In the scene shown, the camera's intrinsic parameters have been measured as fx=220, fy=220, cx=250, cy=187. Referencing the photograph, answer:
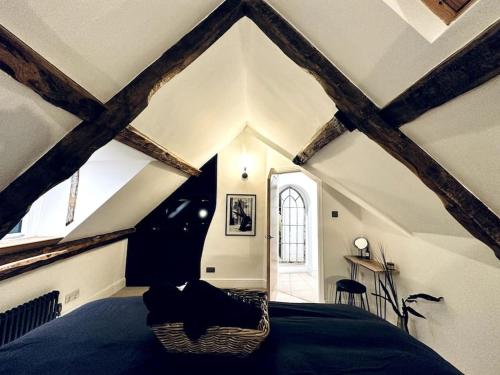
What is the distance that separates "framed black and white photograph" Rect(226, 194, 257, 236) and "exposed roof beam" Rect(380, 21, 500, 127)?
3211 mm

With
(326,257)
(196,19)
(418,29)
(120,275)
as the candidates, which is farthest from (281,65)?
(120,275)

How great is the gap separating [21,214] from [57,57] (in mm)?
1043

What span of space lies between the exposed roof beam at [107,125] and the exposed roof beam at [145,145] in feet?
0.63

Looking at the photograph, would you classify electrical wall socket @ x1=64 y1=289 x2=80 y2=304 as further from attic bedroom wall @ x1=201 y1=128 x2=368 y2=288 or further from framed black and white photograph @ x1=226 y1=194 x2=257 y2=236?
framed black and white photograph @ x1=226 y1=194 x2=257 y2=236

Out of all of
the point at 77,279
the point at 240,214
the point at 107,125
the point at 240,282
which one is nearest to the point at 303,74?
the point at 107,125

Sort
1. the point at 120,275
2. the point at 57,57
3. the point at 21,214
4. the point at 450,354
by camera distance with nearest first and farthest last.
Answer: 1. the point at 57,57
2. the point at 21,214
3. the point at 450,354
4. the point at 120,275

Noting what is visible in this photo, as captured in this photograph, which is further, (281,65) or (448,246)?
(448,246)

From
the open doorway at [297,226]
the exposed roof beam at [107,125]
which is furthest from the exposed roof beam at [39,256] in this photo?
the open doorway at [297,226]

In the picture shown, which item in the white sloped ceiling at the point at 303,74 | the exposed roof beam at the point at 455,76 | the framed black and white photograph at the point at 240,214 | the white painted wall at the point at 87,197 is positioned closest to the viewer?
the exposed roof beam at the point at 455,76

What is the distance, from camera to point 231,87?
93.4 inches

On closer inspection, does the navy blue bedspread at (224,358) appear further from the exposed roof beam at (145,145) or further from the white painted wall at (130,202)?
the white painted wall at (130,202)

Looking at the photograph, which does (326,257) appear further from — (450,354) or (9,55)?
(9,55)

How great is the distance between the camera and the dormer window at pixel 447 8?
2.65ft

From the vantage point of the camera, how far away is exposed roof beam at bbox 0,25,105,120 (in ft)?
2.81
